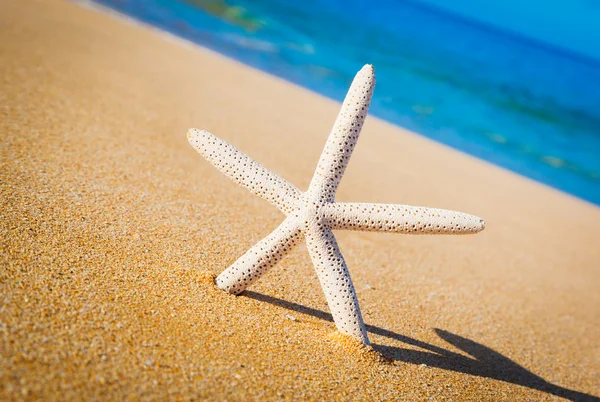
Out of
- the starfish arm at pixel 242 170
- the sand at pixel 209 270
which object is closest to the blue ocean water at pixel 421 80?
the sand at pixel 209 270

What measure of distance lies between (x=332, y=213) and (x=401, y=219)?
39 cm

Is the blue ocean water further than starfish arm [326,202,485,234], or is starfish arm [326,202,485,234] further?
the blue ocean water

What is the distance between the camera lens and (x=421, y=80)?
1903cm

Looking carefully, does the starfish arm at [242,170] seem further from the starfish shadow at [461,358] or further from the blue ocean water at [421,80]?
the blue ocean water at [421,80]

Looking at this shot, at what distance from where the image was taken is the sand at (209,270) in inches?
93.6

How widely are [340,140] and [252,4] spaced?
72.8 feet

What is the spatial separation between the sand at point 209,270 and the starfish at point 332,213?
0.37 m

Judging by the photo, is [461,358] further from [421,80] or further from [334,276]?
[421,80]

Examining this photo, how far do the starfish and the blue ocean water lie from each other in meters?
9.03

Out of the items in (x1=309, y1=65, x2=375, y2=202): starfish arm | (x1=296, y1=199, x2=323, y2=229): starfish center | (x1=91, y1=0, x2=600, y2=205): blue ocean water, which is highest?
(x1=91, y1=0, x2=600, y2=205): blue ocean water

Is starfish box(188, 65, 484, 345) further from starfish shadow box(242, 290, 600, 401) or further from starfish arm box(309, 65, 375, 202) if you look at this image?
starfish shadow box(242, 290, 600, 401)

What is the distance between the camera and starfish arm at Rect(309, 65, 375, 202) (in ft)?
9.24

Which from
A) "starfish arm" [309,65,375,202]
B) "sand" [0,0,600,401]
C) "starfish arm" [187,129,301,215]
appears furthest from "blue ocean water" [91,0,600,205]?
"starfish arm" [187,129,301,215]

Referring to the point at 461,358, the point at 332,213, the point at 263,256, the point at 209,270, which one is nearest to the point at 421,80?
the point at 461,358
